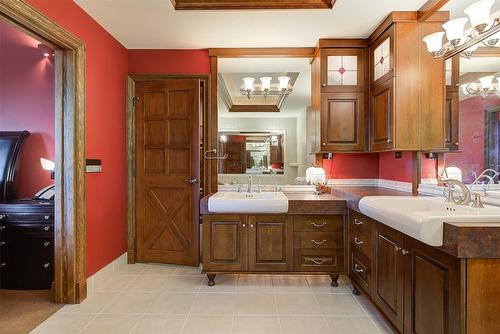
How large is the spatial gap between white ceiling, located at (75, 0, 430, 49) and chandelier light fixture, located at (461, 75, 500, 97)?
0.85 metres

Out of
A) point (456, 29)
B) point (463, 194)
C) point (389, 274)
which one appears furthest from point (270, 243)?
point (456, 29)

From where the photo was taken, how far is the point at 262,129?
321cm

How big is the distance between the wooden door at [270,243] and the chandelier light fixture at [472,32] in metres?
1.81

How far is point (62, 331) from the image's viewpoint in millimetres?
1991

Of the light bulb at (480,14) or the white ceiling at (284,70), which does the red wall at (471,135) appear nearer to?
the light bulb at (480,14)

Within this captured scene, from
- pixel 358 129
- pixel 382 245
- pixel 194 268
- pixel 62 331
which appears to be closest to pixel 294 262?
pixel 382 245

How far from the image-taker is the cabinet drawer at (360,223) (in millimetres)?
2191

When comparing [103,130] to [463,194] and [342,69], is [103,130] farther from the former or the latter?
[463,194]

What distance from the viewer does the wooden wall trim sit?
3164 mm

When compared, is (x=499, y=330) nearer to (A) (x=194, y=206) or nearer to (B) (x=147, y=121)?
(A) (x=194, y=206)

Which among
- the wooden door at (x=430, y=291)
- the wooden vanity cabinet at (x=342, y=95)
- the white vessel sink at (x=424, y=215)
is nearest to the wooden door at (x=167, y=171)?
the wooden vanity cabinet at (x=342, y=95)

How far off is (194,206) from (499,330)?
2.60m

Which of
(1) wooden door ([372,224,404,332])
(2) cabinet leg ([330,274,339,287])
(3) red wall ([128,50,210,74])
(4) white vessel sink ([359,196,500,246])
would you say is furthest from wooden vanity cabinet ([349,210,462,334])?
(3) red wall ([128,50,210,74])

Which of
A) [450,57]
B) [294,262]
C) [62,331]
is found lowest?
[62,331]
